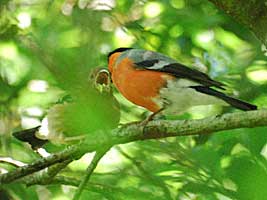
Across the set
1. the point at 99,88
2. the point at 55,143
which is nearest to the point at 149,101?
the point at 99,88

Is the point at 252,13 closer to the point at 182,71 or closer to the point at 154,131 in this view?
the point at 154,131

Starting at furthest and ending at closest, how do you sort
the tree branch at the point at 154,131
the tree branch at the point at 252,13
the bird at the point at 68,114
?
1. the bird at the point at 68,114
2. the tree branch at the point at 252,13
3. the tree branch at the point at 154,131

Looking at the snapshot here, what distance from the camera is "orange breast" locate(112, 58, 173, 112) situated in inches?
121

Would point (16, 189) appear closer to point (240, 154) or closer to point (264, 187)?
point (240, 154)

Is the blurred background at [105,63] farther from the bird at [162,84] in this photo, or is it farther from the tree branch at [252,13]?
the tree branch at [252,13]

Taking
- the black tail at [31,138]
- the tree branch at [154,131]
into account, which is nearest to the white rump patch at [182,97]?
the tree branch at [154,131]

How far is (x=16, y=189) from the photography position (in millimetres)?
2938

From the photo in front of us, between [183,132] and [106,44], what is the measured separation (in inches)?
→ 74.2

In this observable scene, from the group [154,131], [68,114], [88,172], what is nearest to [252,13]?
[154,131]

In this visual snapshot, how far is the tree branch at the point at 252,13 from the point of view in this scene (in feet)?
7.47

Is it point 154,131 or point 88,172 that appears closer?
point 154,131

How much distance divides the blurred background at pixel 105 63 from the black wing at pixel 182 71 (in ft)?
0.80

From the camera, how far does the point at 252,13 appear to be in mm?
2309

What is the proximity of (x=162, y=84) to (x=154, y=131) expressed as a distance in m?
0.75
